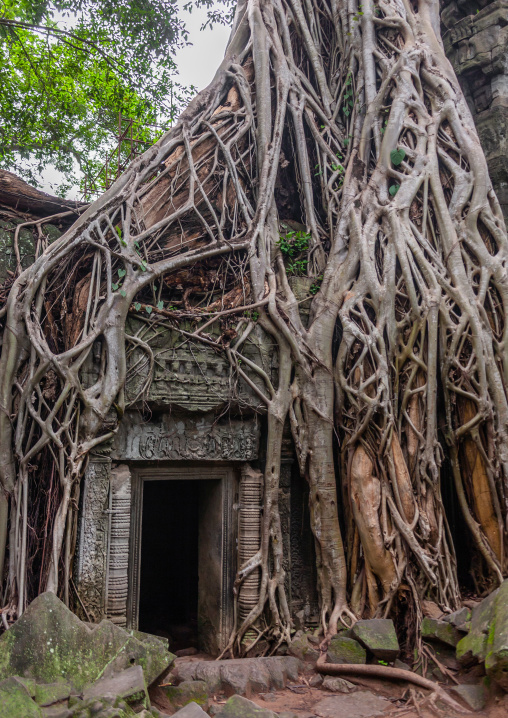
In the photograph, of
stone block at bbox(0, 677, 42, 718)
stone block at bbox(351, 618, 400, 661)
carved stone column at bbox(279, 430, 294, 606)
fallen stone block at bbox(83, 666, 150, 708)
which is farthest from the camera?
carved stone column at bbox(279, 430, 294, 606)

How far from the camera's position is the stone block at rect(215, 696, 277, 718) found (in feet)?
7.72

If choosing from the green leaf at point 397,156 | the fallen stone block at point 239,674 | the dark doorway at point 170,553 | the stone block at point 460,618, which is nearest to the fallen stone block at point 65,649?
the fallen stone block at point 239,674

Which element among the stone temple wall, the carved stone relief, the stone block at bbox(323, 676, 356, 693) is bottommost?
the stone block at bbox(323, 676, 356, 693)

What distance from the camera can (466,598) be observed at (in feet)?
12.7

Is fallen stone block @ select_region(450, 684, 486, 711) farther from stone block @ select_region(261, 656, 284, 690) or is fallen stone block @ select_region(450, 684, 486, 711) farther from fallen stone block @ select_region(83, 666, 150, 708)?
fallen stone block @ select_region(83, 666, 150, 708)

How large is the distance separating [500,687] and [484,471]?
60.0 inches

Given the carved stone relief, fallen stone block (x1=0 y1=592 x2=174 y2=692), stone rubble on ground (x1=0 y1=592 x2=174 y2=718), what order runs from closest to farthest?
stone rubble on ground (x1=0 y1=592 x2=174 y2=718), fallen stone block (x1=0 y1=592 x2=174 y2=692), the carved stone relief

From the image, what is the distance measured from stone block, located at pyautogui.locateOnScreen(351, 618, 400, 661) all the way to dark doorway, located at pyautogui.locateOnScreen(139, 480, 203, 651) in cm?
252

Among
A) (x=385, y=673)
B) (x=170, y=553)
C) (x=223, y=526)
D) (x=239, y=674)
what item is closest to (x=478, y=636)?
(x=385, y=673)

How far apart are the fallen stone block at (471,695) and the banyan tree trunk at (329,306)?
0.69 metres

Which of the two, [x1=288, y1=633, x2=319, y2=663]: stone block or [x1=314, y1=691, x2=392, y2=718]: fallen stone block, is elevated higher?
[x1=288, y1=633, x2=319, y2=663]: stone block

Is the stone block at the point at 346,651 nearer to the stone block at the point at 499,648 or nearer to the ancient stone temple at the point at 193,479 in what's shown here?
the ancient stone temple at the point at 193,479

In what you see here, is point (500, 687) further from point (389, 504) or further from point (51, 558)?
A: point (51, 558)

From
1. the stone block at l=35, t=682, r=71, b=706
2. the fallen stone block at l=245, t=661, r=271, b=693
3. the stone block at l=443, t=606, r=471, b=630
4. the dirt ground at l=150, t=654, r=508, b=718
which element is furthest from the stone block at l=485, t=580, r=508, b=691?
the stone block at l=35, t=682, r=71, b=706
